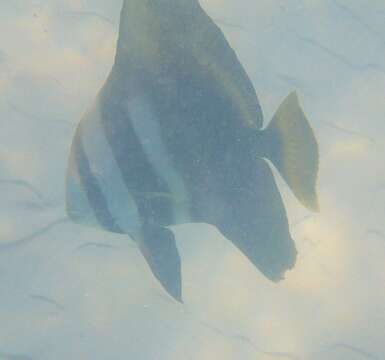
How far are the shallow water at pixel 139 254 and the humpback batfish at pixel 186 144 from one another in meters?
1.18

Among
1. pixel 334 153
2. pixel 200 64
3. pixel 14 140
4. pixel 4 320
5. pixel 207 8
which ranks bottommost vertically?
pixel 4 320

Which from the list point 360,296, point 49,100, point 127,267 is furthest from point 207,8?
point 360,296

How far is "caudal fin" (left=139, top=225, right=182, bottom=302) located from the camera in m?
2.22

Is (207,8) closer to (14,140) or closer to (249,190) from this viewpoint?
(14,140)

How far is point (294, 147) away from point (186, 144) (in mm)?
396

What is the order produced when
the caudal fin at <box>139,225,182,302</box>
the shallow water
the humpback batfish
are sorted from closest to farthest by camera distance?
1. the humpback batfish
2. the caudal fin at <box>139,225,182,302</box>
3. the shallow water

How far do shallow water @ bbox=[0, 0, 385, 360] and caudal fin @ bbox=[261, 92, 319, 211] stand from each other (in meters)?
1.68

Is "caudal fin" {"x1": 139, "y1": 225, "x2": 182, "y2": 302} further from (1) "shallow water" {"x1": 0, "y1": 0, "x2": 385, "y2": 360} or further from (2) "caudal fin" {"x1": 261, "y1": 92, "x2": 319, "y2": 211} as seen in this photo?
(1) "shallow water" {"x1": 0, "y1": 0, "x2": 385, "y2": 360}

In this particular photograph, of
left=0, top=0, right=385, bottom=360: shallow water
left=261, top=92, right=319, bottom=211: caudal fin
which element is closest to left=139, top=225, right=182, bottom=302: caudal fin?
left=261, top=92, right=319, bottom=211: caudal fin

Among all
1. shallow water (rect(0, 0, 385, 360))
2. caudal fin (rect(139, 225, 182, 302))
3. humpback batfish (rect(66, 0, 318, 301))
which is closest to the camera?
humpback batfish (rect(66, 0, 318, 301))

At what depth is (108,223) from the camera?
2.21m

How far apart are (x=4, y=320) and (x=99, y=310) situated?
0.58 m

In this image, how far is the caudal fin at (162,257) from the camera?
2223 millimetres

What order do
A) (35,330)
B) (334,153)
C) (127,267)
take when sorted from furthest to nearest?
(334,153) → (127,267) → (35,330)
